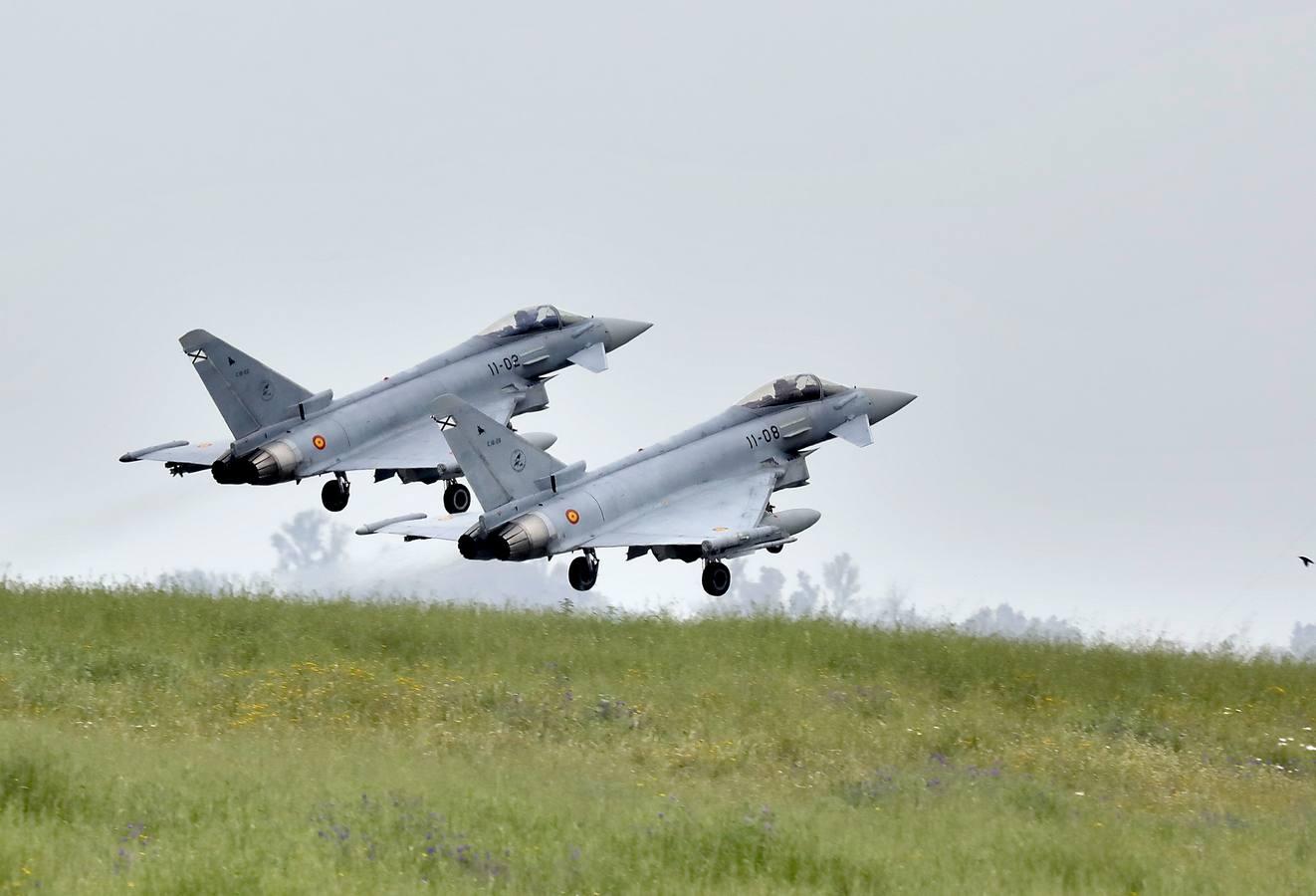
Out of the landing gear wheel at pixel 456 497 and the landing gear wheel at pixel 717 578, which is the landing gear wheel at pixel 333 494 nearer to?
the landing gear wheel at pixel 456 497

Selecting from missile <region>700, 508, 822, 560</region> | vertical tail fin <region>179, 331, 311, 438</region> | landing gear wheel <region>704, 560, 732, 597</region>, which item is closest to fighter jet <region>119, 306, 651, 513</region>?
vertical tail fin <region>179, 331, 311, 438</region>

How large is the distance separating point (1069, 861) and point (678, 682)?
9.56m

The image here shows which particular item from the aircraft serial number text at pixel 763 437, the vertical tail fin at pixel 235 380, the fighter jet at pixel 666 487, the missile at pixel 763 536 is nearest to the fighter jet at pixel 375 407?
the vertical tail fin at pixel 235 380

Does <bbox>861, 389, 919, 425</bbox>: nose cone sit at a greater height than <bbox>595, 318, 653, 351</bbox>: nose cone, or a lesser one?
lesser

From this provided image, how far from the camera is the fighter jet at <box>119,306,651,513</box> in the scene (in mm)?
34000

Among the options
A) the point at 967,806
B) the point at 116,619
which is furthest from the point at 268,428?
the point at 967,806

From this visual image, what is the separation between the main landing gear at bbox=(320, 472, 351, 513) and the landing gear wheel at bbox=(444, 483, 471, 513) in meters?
2.01

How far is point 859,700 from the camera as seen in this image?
25.0 meters

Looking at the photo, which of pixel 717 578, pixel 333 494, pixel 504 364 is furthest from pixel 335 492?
pixel 717 578

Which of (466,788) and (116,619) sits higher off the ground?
(116,619)

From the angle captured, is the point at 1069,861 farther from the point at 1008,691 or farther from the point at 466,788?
the point at 1008,691

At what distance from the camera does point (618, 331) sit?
38.2 m

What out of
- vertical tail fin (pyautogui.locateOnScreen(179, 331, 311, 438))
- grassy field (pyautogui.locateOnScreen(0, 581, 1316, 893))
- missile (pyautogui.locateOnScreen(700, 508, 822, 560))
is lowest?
Answer: grassy field (pyautogui.locateOnScreen(0, 581, 1316, 893))

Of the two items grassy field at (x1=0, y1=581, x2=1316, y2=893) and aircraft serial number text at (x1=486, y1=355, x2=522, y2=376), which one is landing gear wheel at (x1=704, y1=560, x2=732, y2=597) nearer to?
grassy field at (x1=0, y1=581, x2=1316, y2=893)
